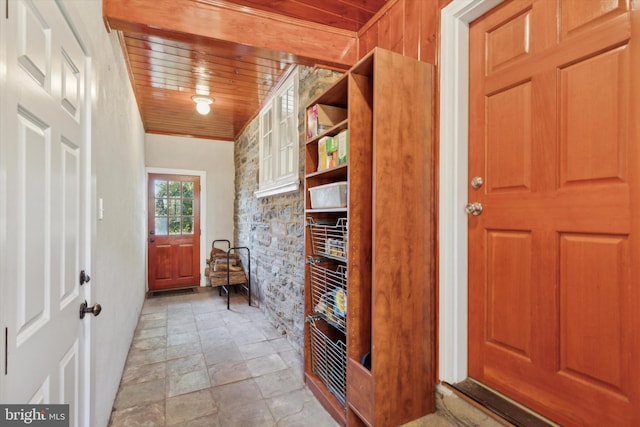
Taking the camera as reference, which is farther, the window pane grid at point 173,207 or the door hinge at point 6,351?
the window pane grid at point 173,207

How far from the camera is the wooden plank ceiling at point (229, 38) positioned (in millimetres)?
1746

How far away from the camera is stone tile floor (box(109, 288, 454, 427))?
1.85 meters

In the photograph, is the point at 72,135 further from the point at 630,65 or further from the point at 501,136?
the point at 630,65

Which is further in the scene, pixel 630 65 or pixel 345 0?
pixel 345 0

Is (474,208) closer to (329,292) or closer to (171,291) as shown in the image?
(329,292)

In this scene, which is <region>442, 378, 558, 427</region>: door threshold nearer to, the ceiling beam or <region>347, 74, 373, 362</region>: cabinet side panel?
<region>347, 74, 373, 362</region>: cabinet side panel

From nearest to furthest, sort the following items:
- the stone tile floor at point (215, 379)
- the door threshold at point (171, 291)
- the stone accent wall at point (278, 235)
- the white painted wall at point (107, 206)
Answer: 1. the white painted wall at point (107, 206)
2. the stone tile floor at point (215, 379)
3. the stone accent wall at point (278, 235)
4. the door threshold at point (171, 291)

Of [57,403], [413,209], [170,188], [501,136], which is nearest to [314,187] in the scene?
[413,209]

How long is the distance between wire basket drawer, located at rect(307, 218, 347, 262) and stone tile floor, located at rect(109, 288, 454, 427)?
3.15 feet

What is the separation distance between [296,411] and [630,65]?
2.29 m

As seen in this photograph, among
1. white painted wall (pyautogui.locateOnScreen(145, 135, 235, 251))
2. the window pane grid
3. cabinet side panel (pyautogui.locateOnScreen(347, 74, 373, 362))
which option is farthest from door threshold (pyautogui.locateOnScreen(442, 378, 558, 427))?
the window pane grid

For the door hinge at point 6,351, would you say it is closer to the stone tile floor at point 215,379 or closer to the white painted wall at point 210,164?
the stone tile floor at point 215,379

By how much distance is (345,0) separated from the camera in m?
1.88

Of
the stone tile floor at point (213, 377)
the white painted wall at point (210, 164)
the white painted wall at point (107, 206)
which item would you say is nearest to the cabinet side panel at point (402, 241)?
the stone tile floor at point (213, 377)
